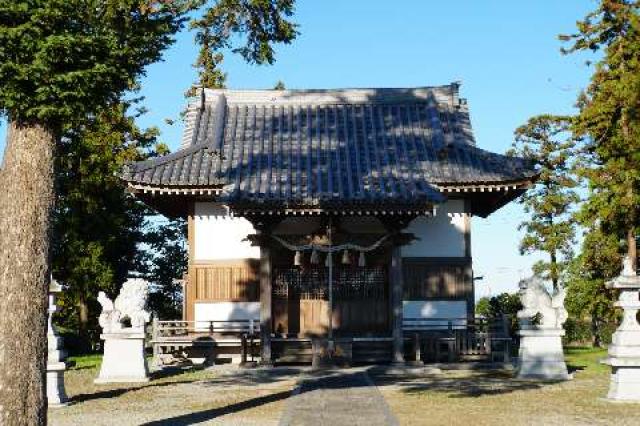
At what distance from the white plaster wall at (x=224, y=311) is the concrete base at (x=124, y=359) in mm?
3571

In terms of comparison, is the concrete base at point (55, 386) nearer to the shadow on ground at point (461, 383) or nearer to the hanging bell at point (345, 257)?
the shadow on ground at point (461, 383)

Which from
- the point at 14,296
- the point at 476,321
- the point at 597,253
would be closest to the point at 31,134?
the point at 14,296

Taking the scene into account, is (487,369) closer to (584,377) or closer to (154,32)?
(584,377)

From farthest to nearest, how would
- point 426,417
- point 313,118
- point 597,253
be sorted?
point 597,253, point 313,118, point 426,417

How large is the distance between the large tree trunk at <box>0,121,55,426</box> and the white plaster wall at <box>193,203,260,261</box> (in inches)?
470

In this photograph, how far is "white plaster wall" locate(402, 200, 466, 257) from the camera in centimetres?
2031

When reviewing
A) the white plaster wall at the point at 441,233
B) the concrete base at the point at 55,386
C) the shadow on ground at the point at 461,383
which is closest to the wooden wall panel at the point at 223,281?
the white plaster wall at the point at 441,233

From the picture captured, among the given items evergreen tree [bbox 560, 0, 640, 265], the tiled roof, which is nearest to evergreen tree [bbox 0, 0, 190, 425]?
the tiled roof

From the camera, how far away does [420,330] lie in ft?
64.6

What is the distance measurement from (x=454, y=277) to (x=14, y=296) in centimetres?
1383

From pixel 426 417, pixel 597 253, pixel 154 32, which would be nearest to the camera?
pixel 154 32

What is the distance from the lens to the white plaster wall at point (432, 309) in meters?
20.0

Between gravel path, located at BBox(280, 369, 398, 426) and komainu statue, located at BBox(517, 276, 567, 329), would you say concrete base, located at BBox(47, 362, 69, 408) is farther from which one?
komainu statue, located at BBox(517, 276, 567, 329)

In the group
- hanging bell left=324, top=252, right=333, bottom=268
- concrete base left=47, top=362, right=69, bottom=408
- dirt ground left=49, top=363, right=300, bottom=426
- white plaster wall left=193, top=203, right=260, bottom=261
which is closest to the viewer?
dirt ground left=49, top=363, right=300, bottom=426
